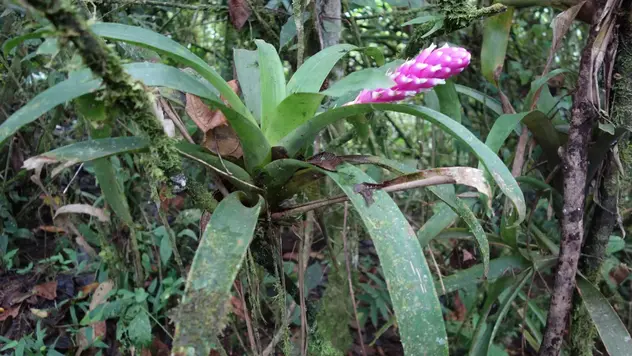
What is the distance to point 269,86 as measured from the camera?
0.77 meters

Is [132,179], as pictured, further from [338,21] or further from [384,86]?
[384,86]

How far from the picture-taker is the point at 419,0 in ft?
4.24

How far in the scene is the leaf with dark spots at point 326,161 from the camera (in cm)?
71

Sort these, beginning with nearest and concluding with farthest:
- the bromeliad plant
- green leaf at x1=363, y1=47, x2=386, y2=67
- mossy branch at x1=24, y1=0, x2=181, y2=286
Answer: mossy branch at x1=24, y1=0, x2=181, y2=286 < the bromeliad plant < green leaf at x1=363, y1=47, x2=386, y2=67

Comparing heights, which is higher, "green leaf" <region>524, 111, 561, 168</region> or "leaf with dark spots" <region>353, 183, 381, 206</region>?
"leaf with dark spots" <region>353, 183, 381, 206</region>

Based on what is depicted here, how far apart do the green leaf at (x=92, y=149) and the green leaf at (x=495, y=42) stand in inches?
28.5

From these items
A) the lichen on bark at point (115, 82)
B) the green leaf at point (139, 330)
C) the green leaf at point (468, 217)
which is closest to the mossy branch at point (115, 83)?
the lichen on bark at point (115, 82)

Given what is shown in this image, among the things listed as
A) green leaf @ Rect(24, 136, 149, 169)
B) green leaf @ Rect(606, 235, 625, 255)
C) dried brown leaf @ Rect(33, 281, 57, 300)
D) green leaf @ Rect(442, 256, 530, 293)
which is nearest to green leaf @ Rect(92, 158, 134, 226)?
green leaf @ Rect(24, 136, 149, 169)

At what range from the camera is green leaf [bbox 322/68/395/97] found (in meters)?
0.62

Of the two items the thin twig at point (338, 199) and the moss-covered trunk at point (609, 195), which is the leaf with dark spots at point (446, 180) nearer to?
the thin twig at point (338, 199)

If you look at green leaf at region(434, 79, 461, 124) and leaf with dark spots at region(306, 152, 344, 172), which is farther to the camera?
green leaf at region(434, 79, 461, 124)

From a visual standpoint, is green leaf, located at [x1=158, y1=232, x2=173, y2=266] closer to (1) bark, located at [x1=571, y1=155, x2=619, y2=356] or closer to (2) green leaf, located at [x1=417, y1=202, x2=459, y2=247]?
(2) green leaf, located at [x1=417, y1=202, x2=459, y2=247]

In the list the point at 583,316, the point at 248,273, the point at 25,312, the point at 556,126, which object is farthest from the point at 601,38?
the point at 25,312

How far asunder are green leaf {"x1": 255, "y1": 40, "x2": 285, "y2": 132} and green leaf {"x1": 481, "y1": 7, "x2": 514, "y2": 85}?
1.61ft
